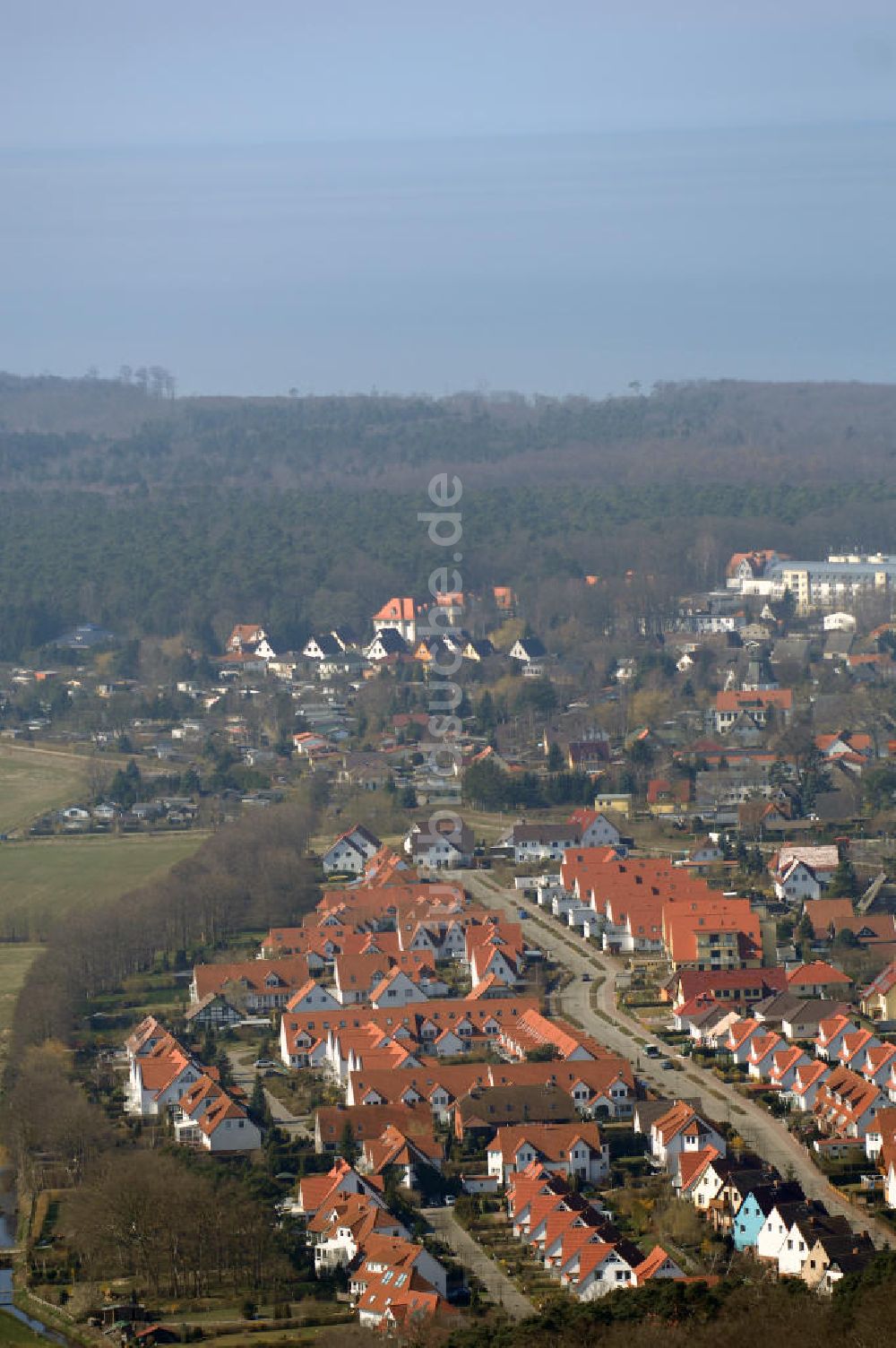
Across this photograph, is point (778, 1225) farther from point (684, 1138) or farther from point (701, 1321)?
point (701, 1321)

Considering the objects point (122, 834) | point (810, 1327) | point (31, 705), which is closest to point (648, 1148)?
point (810, 1327)

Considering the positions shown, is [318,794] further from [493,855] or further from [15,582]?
[15,582]

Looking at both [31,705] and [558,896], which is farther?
[31,705]


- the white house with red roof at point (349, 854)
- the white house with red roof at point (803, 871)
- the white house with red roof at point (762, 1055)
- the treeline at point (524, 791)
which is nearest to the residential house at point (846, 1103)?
the white house with red roof at point (762, 1055)

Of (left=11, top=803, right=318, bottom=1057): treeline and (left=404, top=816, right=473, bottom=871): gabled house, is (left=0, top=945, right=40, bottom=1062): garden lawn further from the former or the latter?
(left=404, top=816, right=473, bottom=871): gabled house

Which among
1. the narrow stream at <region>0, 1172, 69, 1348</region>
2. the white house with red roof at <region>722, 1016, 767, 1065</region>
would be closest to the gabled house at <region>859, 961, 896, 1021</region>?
the white house with red roof at <region>722, 1016, 767, 1065</region>

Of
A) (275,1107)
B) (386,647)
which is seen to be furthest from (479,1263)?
(386,647)
